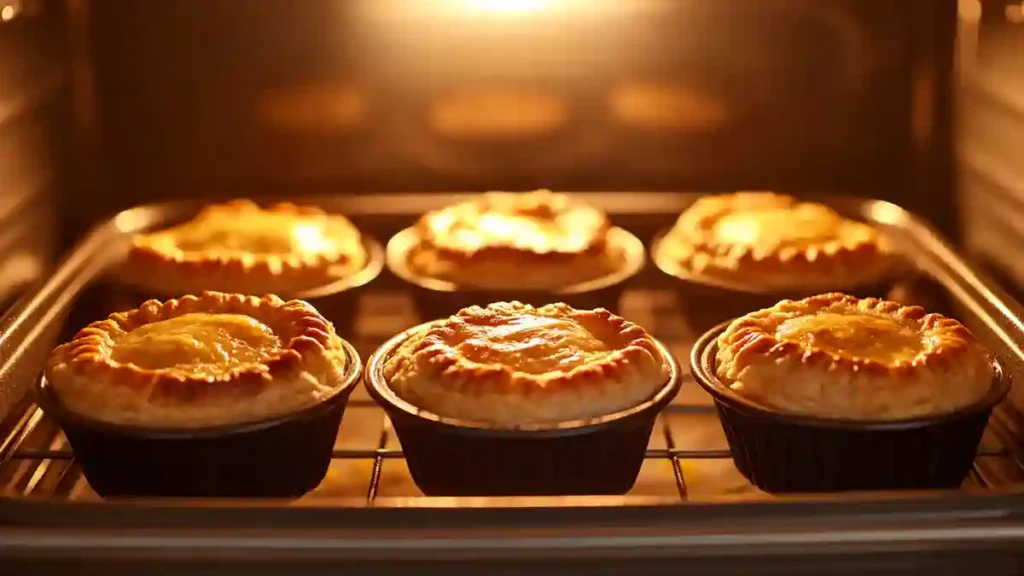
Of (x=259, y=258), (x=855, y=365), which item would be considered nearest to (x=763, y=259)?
(x=855, y=365)

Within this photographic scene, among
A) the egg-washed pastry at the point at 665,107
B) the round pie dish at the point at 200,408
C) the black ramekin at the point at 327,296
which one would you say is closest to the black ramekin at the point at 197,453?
the round pie dish at the point at 200,408

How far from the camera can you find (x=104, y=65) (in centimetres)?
235

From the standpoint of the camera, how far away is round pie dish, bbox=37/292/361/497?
61.5 inches

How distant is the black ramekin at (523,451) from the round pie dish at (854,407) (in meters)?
0.11

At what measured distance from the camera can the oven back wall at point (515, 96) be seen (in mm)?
2332

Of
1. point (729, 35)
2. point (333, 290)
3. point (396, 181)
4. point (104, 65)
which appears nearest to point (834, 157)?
point (729, 35)

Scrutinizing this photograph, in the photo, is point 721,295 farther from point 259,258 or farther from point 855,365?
point 259,258

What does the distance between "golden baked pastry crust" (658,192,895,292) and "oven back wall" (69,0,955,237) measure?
0.15 m

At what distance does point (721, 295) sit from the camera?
2.11 meters

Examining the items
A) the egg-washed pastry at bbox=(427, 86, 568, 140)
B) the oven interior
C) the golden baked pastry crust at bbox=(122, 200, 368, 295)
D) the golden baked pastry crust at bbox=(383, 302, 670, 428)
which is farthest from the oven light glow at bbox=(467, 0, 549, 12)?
the golden baked pastry crust at bbox=(383, 302, 670, 428)

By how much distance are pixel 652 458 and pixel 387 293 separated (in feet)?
2.34

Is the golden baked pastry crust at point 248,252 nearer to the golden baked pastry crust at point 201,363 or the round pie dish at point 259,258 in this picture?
the round pie dish at point 259,258

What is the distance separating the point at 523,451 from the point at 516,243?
0.67 meters

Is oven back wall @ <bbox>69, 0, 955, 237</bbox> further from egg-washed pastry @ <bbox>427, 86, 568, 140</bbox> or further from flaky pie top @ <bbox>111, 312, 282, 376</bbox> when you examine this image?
flaky pie top @ <bbox>111, 312, 282, 376</bbox>
